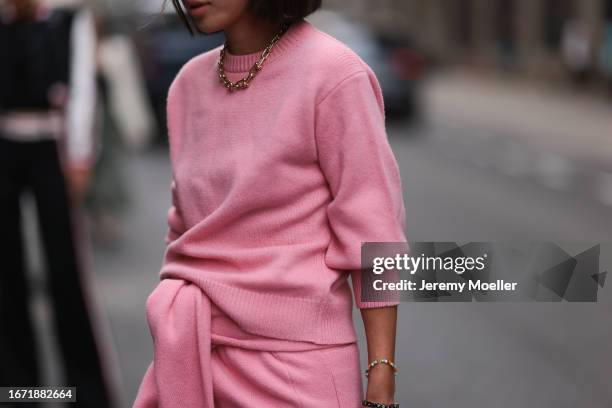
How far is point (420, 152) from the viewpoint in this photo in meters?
17.2

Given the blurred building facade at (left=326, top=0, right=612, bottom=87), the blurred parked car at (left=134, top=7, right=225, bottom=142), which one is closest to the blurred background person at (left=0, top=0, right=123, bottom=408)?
the blurred parked car at (left=134, top=7, right=225, bottom=142)

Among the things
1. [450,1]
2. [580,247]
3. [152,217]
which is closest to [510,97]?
[450,1]

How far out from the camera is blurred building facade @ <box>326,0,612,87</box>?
26.4 metres

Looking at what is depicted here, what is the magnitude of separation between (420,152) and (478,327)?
33.0 feet

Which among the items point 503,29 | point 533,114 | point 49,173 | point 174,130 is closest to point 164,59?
point 533,114

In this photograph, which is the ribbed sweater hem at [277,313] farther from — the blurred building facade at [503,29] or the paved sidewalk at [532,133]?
the blurred building facade at [503,29]

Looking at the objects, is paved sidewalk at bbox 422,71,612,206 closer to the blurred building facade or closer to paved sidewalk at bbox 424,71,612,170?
paved sidewalk at bbox 424,71,612,170

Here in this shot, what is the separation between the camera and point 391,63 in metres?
19.8

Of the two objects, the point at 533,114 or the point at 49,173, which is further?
the point at 533,114

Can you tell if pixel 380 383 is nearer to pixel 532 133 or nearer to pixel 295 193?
pixel 295 193

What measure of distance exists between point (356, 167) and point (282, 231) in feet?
0.59

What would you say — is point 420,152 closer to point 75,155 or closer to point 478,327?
point 478,327

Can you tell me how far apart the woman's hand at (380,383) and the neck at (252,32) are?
0.61 metres

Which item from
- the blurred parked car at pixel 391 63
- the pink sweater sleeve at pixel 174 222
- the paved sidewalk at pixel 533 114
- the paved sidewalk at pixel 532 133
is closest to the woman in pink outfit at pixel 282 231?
the pink sweater sleeve at pixel 174 222
